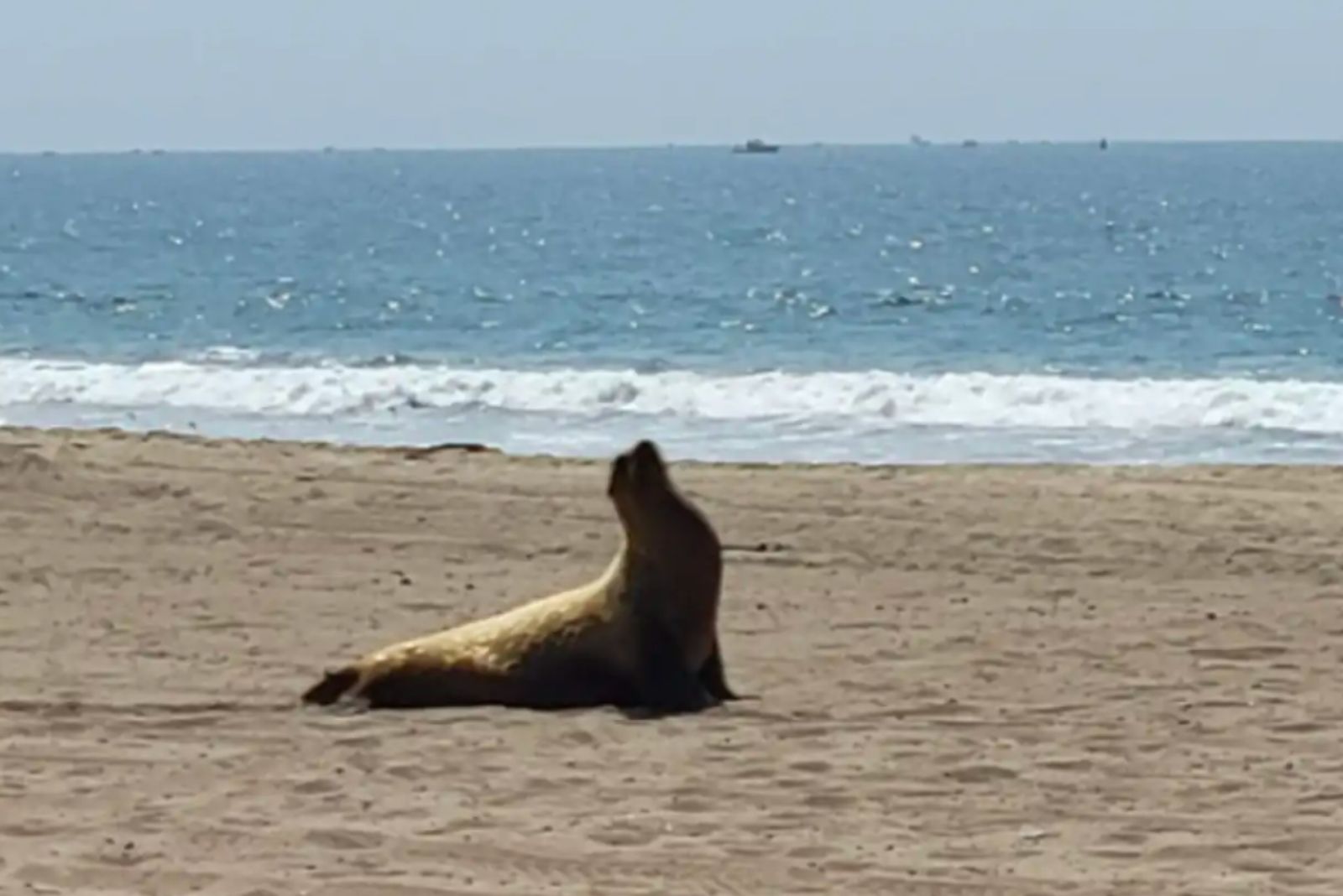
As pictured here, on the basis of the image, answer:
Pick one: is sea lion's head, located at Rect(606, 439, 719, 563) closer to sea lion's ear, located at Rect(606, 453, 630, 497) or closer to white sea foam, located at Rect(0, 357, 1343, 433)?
sea lion's ear, located at Rect(606, 453, 630, 497)

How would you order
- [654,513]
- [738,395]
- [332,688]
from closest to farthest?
1. [332,688]
2. [654,513]
3. [738,395]

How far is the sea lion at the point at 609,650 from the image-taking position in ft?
25.1

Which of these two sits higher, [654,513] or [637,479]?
[637,479]

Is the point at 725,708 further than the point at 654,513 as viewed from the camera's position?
No

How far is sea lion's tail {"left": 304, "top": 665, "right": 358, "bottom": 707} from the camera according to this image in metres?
7.71

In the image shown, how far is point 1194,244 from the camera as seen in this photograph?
2325 inches

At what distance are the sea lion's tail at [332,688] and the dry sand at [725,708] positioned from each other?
0.40 ft

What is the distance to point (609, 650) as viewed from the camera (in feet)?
25.2

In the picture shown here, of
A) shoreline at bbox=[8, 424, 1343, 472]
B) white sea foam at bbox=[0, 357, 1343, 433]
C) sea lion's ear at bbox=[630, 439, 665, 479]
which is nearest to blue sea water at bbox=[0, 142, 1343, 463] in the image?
white sea foam at bbox=[0, 357, 1343, 433]

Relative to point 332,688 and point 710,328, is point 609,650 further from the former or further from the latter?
point 710,328

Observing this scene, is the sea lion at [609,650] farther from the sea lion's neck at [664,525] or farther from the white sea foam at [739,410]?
the white sea foam at [739,410]

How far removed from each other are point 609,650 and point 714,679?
35 cm

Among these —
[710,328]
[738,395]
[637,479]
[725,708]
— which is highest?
[710,328]

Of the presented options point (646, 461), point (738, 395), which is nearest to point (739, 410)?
point (738, 395)
